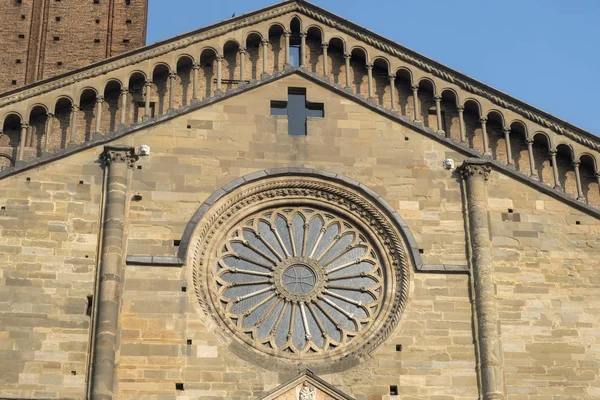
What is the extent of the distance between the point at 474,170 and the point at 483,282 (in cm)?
246

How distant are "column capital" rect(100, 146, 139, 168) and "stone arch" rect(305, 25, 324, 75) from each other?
4.43 meters

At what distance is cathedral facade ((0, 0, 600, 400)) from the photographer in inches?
1190

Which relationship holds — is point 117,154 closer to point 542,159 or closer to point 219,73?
point 219,73

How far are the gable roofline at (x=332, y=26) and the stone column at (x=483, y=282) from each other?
1.73 metres

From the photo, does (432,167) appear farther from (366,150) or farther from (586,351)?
(586,351)

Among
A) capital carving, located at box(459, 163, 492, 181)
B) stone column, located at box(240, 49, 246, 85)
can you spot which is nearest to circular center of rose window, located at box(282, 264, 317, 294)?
capital carving, located at box(459, 163, 492, 181)

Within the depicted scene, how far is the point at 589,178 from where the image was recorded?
1315 inches

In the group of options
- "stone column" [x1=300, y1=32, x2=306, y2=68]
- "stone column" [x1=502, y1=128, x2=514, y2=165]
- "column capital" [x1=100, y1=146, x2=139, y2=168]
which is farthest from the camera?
"stone column" [x1=300, y1=32, x2=306, y2=68]

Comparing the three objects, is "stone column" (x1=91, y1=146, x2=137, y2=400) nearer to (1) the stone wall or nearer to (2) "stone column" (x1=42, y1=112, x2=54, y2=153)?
(1) the stone wall

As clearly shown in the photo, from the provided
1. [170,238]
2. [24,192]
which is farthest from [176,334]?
[24,192]

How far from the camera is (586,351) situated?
31.0m

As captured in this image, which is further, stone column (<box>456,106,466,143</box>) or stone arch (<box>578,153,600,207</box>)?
stone column (<box>456,106,466,143</box>)

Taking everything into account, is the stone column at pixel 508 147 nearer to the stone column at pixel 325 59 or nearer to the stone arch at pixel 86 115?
the stone column at pixel 325 59

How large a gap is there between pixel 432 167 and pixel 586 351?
15.6 feet
